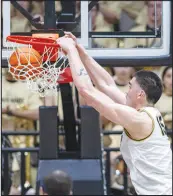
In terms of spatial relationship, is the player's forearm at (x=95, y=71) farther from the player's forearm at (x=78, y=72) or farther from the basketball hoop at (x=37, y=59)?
the player's forearm at (x=78, y=72)

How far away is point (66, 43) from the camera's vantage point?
5168 mm

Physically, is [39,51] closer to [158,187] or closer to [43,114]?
[158,187]

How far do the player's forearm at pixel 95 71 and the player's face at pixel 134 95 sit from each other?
42 cm

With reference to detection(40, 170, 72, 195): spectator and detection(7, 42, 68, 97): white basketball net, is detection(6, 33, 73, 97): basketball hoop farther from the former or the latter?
detection(40, 170, 72, 195): spectator

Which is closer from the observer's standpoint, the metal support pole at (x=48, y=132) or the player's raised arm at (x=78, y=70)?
the player's raised arm at (x=78, y=70)

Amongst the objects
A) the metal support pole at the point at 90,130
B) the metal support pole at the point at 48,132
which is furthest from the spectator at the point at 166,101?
the metal support pole at the point at 48,132

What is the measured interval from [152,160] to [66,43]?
0.95 meters

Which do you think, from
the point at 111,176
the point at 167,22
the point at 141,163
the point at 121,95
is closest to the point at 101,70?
the point at 121,95

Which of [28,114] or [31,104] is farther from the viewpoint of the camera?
[31,104]

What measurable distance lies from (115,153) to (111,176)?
0.96 ft

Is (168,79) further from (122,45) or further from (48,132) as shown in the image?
(48,132)

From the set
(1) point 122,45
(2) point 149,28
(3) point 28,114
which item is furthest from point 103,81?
(2) point 149,28

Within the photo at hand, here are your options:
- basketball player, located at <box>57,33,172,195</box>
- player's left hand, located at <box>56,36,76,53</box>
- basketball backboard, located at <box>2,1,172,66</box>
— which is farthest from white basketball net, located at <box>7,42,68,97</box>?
basketball backboard, located at <box>2,1,172,66</box>

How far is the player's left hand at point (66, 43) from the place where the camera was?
513 cm
